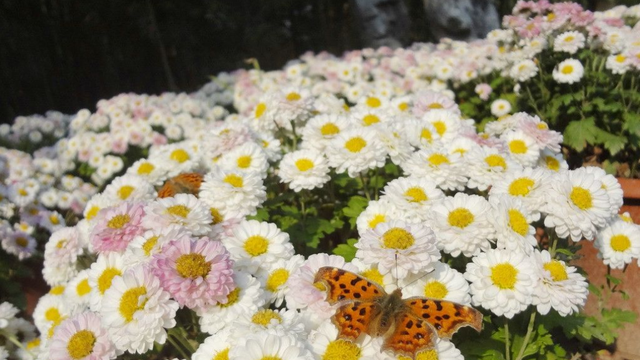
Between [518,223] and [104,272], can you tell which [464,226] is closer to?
[518,223]

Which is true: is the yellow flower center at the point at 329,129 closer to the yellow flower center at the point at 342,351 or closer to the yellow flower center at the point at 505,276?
the yellow flower center at the point at 505,276

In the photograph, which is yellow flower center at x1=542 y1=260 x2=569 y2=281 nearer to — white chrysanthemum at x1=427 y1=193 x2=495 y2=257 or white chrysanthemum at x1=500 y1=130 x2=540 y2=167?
white chrysanthemum at x1=427 y1=193 x2=495 y2=257

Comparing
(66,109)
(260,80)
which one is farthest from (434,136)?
(66,109)

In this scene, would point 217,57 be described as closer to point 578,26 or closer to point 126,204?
point 578,26

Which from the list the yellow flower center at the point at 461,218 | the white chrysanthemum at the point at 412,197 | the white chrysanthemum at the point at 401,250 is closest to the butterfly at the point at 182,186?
the white chrysanthemum at the point at 412,197

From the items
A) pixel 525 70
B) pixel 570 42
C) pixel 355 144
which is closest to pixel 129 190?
pixel 355 144
